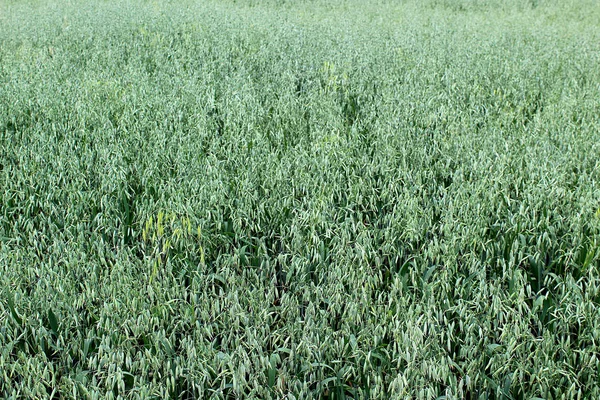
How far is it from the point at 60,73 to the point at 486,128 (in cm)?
356

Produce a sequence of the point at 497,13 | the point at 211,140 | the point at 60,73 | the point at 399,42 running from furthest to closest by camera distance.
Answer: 1. the point at 497,13
2. the point at 399,42
3. the point at 60,73
4. the point at 211,140

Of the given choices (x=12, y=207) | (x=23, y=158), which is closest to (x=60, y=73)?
(x=23, y=158)

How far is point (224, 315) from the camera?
210 centimetres

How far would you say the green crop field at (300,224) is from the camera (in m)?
1.91

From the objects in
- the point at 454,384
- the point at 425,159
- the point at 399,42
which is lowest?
the point at 454,384

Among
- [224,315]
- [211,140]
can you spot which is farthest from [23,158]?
[224,315]

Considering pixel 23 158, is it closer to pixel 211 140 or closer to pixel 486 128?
pixel 211 140

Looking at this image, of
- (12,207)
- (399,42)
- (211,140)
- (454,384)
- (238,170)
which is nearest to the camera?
(454,384)

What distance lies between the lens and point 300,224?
271 cm

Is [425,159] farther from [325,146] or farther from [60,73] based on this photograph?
[60,73]

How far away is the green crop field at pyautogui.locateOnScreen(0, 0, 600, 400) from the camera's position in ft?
6.26

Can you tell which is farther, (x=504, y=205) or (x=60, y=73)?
(x=60, y=73)

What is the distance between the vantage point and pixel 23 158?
346 centimetres

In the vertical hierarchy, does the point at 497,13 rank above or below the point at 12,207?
above
